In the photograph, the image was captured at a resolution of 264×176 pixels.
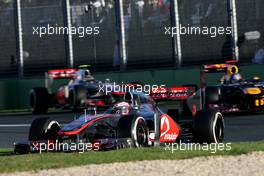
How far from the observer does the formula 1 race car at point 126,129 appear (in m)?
11.4

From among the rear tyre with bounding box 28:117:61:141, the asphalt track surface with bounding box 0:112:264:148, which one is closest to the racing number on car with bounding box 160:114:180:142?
the asphalt track surface with bounding box 0:112:264:148

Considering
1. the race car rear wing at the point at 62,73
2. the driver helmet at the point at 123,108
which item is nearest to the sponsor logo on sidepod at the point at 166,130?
the driver helmet at the point at 123,108

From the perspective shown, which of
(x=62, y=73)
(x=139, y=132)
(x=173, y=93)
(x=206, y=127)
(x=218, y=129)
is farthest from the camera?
(x=62, y=73)

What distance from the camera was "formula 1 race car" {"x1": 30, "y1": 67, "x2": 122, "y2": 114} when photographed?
22719mm

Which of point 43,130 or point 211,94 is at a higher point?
point 211,94

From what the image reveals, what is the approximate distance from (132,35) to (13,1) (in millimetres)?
4646

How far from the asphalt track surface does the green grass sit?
322 centimetres

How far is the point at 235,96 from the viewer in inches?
767

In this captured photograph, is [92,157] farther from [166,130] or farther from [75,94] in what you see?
[75,94]

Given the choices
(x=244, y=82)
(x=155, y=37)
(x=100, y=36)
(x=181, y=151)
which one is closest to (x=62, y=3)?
(x=100, y=36)

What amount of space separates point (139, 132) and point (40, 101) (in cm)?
1241

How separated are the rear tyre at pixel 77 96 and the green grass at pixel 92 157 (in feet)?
38.9

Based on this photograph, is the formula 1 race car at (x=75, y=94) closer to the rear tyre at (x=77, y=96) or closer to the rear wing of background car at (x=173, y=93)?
the rear tyre at (x=77, y=96)

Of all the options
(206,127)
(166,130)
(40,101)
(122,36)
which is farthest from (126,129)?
(122,36)
